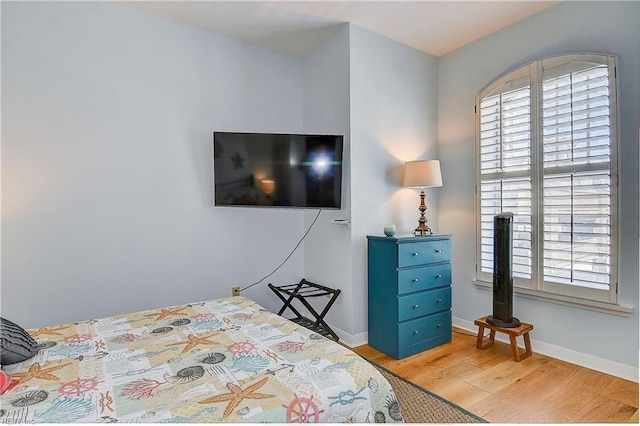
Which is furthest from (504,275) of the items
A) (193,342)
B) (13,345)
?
(13,345)

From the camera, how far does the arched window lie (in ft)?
7.61

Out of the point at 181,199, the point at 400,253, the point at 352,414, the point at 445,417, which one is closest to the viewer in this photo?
the point at 352,414

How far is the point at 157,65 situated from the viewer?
2.74 meters

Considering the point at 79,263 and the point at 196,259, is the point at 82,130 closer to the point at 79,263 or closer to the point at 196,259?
the point at 79,263

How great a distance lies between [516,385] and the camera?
2184mm

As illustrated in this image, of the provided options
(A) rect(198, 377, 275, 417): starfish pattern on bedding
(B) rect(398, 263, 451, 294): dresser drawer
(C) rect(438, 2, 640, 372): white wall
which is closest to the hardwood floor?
(C) rect(438, 2, 640, 372): white wall

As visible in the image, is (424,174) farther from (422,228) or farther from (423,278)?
(423,278)

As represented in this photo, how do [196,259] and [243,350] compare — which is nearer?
[243,350]

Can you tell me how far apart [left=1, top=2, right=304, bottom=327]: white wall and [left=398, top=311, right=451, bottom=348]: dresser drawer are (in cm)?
136

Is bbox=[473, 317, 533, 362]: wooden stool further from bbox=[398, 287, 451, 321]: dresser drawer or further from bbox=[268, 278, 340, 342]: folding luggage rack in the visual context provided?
bbox=[268, 278, 340, 342]: folding luggage rack

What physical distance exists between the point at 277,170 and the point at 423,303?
1.63 m

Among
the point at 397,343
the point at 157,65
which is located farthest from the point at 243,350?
the point at 157,65

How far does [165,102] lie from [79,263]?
4.59 ft

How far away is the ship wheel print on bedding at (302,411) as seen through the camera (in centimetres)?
104
